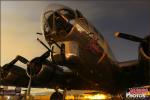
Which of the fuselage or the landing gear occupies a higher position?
the fuselage

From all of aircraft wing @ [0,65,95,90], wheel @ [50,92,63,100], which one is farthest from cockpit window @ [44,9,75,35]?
wheel @ [50,92,63,100]

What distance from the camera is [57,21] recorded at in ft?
48.4

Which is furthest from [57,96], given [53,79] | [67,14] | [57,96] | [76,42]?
[67,14]

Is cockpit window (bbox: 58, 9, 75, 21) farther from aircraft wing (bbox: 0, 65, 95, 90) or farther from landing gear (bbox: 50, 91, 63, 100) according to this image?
landing gear (bbox: 50, 91, 63, 100)

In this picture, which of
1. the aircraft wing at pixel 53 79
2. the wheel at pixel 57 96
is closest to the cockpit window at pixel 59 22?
the aircraft wing at pixel 53 79

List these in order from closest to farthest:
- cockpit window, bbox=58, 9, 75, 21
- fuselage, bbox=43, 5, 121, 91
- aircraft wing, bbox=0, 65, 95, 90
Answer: fuselage, bbox=43, 5, 121, 91 < cockpit window, bbox=58, 9, 75, 21 < aircraft wing, bbox=0, 65, 95, 90

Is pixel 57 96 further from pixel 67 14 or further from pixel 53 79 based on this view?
pixel 67 14

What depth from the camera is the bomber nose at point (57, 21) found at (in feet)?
47.9

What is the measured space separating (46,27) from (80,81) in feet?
17.4

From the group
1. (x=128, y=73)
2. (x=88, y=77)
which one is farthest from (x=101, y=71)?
(x=128, y=73)

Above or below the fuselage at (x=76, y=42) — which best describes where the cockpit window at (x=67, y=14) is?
above

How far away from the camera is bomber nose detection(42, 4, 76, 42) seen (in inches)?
575

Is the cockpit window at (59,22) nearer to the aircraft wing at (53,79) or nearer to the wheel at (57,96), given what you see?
the aircraft wing at (53,79)

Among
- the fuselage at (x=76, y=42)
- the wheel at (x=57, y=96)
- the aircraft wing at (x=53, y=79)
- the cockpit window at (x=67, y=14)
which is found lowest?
the wheel at (x=57, y=96)
